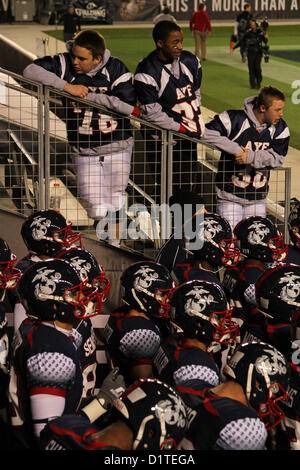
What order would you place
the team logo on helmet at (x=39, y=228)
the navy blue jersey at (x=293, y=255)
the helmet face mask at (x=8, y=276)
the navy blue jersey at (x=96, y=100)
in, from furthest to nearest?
the navy blue jersey at (x=96, y=100) → the navy blue jersey at (x=293, y=255) → the team logo on helmet at (x=39, y=228) → the helmet face mask at (x=8, y=276)

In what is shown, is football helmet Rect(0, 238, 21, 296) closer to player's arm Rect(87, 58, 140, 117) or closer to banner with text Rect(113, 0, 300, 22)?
player's arm Rect(87, 58, 140, 117)

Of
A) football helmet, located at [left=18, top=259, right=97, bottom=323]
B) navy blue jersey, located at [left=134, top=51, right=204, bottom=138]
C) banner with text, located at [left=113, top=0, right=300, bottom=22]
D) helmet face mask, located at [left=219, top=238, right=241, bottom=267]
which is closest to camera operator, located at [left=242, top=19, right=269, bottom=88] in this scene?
navy blue jersey, located at [left=134, top=51, right=204, bottom=138]

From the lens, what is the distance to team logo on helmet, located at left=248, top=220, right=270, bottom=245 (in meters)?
7.21

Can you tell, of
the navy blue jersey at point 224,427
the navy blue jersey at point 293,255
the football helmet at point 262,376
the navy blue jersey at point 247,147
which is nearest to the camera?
the navy blue jersey at point 224,427

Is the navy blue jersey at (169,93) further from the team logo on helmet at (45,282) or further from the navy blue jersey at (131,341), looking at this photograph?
the team logo on helmet at (45,282)

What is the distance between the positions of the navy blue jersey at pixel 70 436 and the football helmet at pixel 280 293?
2079mm

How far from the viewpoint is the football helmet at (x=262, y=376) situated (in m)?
4.62

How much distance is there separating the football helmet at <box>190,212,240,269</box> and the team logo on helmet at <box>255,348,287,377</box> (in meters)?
2.44

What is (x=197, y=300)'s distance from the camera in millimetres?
5391

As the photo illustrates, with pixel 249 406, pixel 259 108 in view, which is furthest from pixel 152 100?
pixel 249 406

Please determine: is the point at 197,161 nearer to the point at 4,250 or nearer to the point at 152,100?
the point at 152,100

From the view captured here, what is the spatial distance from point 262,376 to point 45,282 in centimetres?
136

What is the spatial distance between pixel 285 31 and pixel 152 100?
109 ft

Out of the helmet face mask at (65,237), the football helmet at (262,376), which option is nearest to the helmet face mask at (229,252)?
the helmet face mask at (65,237)
